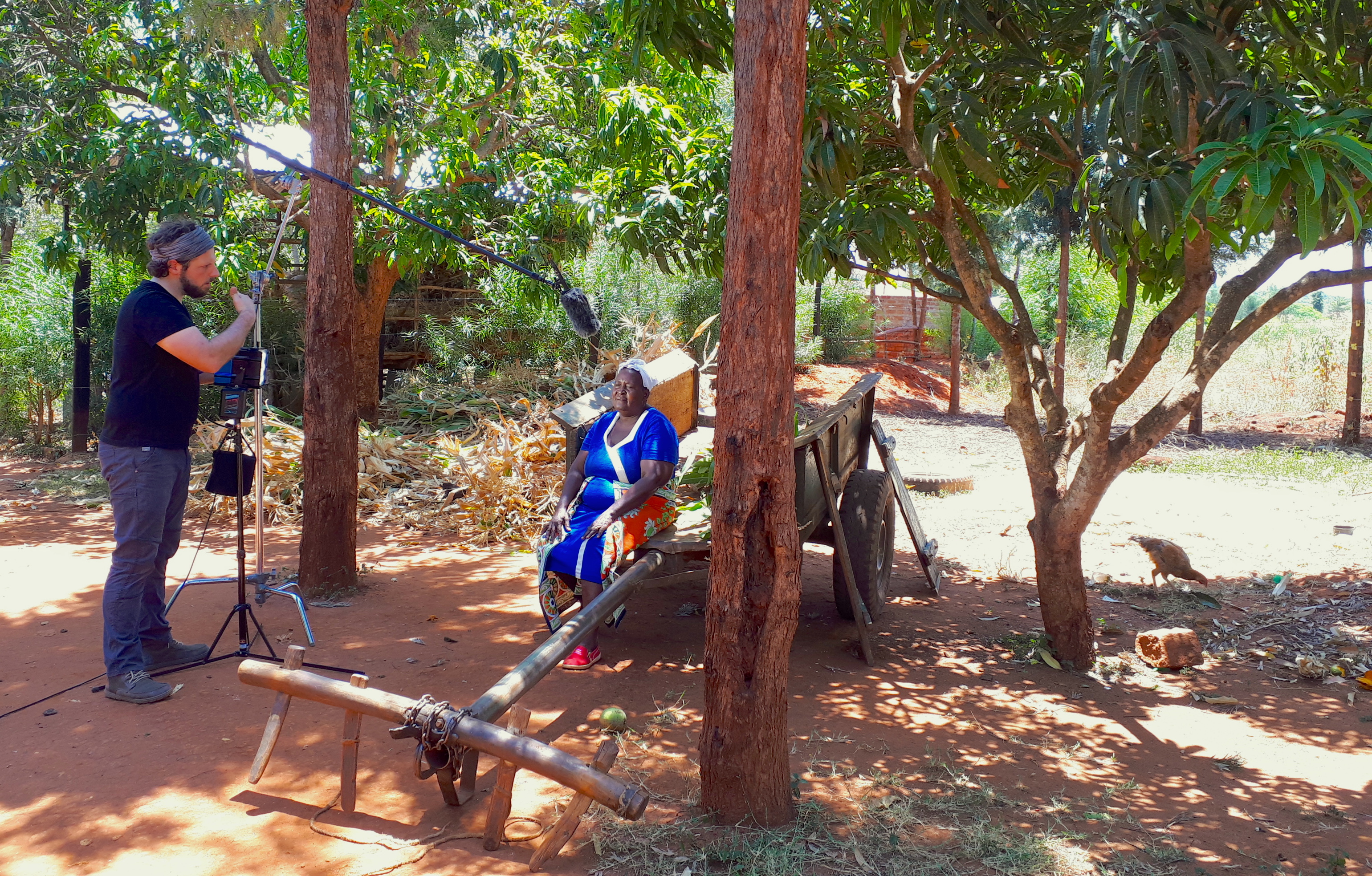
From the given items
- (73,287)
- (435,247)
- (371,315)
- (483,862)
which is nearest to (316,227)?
(435,247)

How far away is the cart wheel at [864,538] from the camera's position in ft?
17.5

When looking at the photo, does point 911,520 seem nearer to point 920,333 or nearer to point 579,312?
point 579,312

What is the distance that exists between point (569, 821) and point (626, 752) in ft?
3.18

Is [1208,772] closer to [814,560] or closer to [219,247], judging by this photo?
[814,560]

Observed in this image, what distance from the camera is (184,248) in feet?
13.2

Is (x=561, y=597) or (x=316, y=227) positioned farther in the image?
(x=316, y=227)

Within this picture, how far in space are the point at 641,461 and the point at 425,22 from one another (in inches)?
245

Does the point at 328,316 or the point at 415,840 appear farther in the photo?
the point at 328,316

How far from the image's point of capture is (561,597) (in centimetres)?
483

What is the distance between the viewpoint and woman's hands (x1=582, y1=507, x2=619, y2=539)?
15.2ft

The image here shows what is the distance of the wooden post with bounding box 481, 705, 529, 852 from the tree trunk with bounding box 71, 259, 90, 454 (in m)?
10.9

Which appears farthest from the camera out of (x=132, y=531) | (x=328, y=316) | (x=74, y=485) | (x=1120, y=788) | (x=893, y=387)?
(x=893, y=387)

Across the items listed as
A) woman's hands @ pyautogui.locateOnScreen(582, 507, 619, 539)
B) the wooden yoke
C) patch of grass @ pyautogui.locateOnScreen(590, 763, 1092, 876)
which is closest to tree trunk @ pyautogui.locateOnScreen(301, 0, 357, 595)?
woman's hands @ pyautogui.locateOnScreen(582, 507, 619, 539)

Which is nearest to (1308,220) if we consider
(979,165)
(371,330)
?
(979,165)
